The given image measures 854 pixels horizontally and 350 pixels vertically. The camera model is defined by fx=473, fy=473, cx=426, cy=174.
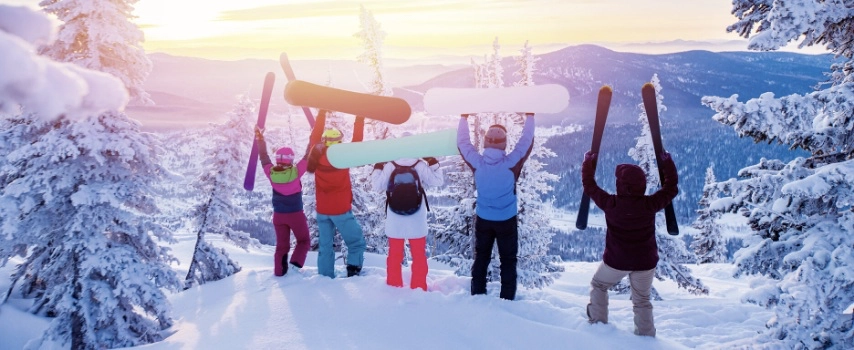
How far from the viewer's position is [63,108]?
7.68 feet

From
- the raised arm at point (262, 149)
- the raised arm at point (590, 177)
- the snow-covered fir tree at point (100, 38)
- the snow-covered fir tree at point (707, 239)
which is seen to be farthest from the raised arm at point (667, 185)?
the snow-covered fir tree at point (707, 239)

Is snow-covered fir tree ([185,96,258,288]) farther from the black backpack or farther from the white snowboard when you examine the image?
the white snowboard

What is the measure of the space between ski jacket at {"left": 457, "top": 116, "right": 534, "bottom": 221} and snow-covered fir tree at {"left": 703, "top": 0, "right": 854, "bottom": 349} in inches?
93.7

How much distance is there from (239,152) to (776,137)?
50.4 feet

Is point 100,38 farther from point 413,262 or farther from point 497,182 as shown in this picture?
point 497,182

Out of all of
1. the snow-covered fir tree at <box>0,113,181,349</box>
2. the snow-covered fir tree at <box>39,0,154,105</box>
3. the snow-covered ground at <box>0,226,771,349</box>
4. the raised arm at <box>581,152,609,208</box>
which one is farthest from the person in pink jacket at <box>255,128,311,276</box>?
the raised arm at <box>581,152,609,208</box>

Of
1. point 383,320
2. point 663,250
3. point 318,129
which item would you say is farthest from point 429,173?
point 663,250

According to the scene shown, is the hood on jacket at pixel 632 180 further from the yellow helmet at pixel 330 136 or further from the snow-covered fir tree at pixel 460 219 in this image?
the snow-covered fir tree at pixel 460 219

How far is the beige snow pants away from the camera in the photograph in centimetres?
595

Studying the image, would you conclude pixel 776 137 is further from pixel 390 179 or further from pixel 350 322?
pixel 350 322

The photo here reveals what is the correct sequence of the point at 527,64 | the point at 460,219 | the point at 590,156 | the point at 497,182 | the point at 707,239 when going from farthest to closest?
the point at 707,239 < the point at 527,64 < the point at 460,219 < the point at 497,182 < the point at 590,156

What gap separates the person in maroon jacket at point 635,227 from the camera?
580 centimetres

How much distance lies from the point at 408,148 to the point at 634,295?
141 inches

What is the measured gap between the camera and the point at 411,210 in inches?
279
